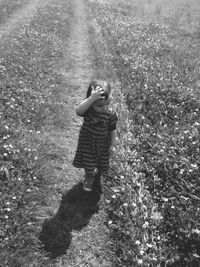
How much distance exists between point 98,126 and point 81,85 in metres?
6.02

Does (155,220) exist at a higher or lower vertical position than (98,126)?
lower

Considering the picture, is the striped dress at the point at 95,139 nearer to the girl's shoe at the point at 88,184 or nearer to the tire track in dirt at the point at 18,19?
the girl's shoe at the point at 88,184

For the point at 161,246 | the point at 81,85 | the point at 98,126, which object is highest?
the point at 98,126

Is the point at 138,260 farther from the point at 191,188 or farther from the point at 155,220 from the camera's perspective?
the point at 191,188

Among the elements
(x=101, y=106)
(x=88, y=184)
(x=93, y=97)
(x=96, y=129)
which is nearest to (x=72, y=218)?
(x=88, y=184)

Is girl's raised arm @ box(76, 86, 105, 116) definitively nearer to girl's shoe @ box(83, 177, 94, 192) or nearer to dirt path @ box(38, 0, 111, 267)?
girl's shoe @ box(83, 177, 94, 192)

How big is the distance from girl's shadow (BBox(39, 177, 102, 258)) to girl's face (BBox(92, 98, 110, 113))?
1.44 m

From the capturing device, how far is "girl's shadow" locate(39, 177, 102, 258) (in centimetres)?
438

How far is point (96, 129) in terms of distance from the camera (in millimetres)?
4852

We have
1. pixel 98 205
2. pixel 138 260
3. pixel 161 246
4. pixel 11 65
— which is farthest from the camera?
pixel 11 65

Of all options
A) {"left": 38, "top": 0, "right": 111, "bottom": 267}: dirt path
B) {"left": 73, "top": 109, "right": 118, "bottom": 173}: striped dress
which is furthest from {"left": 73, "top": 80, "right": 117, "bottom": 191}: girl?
{"left": 38, "top": 0, "right": 111, "bottom": 267}: dirt path

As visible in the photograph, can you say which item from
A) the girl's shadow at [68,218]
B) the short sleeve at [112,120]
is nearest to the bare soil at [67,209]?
the girl's shadow at [68,218]

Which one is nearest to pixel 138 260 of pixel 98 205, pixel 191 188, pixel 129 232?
pixel 129 232

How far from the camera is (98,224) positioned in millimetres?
4863
